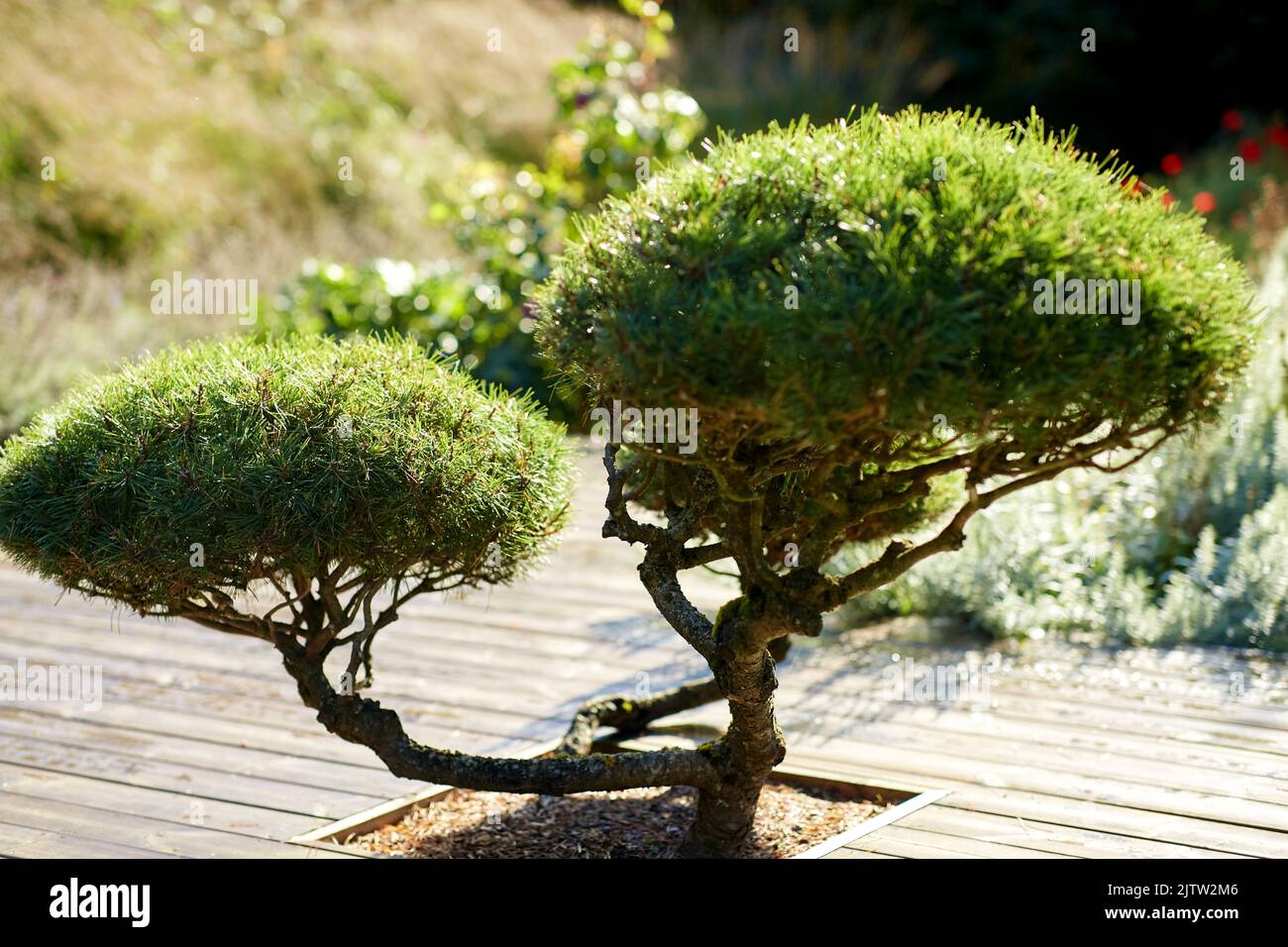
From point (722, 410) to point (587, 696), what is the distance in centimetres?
201

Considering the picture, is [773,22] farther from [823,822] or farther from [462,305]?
[823,822]

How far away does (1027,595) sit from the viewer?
177 inches

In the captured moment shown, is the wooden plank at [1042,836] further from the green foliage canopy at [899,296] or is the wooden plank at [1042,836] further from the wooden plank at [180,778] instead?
the wooden plank at [180,778]

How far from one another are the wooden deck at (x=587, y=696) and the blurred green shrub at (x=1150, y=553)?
0.13 metres

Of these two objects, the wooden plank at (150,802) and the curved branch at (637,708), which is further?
the curved branch at (637,708)

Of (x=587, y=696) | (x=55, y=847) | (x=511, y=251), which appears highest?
(x=511, y=251)

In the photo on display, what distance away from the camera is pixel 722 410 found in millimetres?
2133

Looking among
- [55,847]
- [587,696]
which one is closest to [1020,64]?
[587,696]

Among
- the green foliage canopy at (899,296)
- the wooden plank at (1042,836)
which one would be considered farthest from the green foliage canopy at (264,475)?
the wooden plank at (1042,836)

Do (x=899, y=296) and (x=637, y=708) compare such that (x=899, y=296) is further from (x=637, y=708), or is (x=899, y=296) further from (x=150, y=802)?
(x=150, y=802)

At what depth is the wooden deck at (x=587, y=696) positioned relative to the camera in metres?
2.94

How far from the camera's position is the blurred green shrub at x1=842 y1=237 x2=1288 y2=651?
4.33 meters

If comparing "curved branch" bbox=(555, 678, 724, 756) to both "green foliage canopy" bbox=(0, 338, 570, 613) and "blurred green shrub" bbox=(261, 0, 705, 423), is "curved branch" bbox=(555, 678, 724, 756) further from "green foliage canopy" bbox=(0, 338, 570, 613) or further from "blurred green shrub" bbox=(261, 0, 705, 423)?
"blurred green shrub" bbox=(261, 0, 705, 423)
